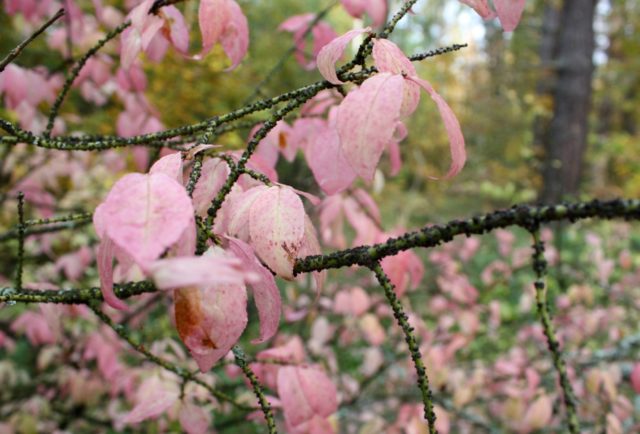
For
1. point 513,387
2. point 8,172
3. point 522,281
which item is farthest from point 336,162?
point 522,281

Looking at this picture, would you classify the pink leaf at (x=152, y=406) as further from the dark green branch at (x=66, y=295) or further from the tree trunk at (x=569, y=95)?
the tree trunk at (x=569, y=95)

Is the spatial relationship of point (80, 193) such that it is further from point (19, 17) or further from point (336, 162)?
point (336, 162)

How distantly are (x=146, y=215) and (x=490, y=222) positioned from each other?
0.25 metres

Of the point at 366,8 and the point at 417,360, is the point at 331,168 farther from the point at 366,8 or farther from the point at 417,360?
the point at 366,8

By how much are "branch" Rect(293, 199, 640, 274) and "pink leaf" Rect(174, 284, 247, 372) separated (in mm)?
116

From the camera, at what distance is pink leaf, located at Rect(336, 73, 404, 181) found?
47 centimetres

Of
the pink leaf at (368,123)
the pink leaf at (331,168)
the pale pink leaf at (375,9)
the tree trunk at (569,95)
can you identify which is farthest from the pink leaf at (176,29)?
the tree trunk at (569,95)

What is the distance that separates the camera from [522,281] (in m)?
5.50

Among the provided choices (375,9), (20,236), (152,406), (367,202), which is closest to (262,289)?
(20,236)

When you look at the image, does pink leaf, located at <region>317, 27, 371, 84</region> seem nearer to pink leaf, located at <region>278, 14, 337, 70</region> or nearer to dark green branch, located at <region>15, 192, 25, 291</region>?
dark green branch, located at <region>15, 192, 25, 291</region>

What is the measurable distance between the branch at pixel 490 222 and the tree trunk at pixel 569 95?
558 centimetres

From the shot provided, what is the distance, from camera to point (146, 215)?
0.39 metres

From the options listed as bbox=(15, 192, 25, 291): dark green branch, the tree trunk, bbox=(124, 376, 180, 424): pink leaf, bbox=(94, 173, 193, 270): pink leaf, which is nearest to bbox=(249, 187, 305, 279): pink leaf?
bbox=(94, 173, 193, 270): pink leaf

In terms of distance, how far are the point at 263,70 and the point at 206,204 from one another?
13.5 ft
